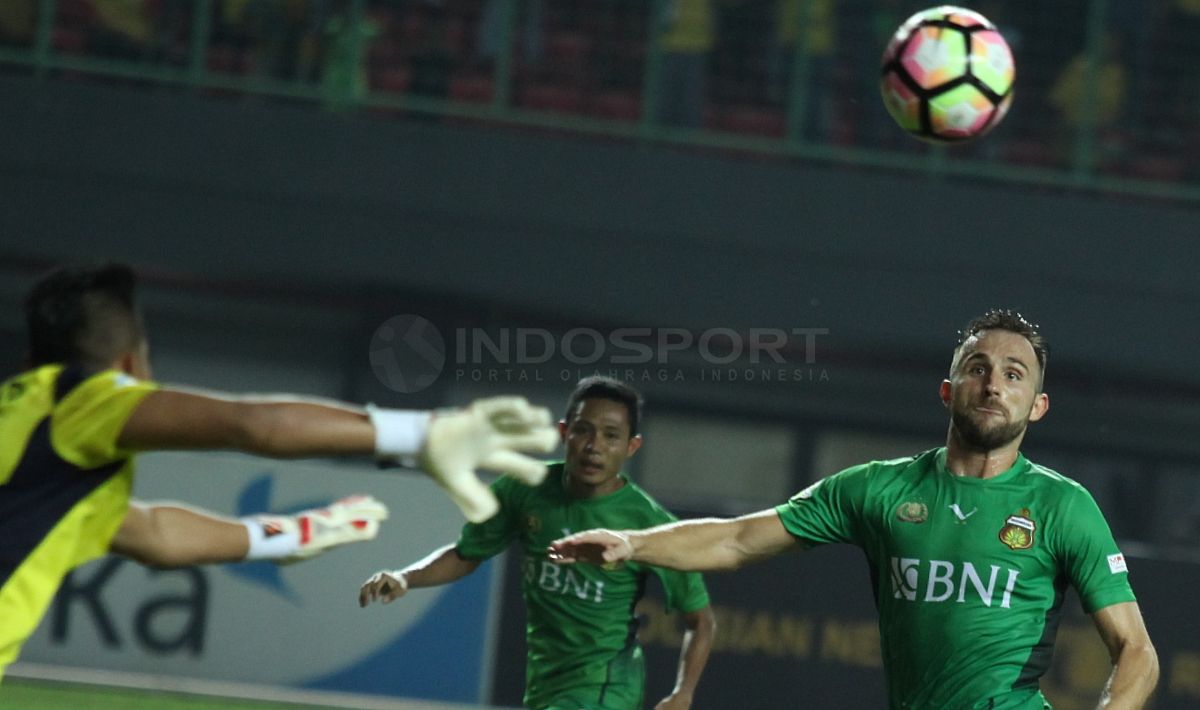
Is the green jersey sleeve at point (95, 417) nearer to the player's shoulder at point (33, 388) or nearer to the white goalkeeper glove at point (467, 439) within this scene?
the player's shoulder at point (33, 388)

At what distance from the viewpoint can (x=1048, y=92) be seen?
15422 mm

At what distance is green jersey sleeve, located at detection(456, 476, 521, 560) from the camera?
649cm

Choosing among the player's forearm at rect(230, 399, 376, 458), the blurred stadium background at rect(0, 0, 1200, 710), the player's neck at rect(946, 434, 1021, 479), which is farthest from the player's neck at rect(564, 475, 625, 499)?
the blurred stadium background at rect(0, 0, 1200, 710)

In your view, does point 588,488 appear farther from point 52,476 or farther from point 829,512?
point 52,476

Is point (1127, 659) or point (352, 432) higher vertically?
point (352, 432)

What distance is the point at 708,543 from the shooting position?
491 centimetres

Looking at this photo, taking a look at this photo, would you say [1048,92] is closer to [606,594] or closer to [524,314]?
[524,314]

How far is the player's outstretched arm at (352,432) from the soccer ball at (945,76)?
215 inches

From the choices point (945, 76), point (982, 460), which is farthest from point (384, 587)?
point (945, 76)

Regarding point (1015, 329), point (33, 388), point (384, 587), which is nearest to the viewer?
point (33, 388)

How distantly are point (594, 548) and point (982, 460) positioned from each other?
1.14m

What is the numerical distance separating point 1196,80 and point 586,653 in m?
11.2

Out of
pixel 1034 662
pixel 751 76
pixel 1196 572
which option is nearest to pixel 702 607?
pixel 1034 662

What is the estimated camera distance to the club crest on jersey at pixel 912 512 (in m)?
4.81
